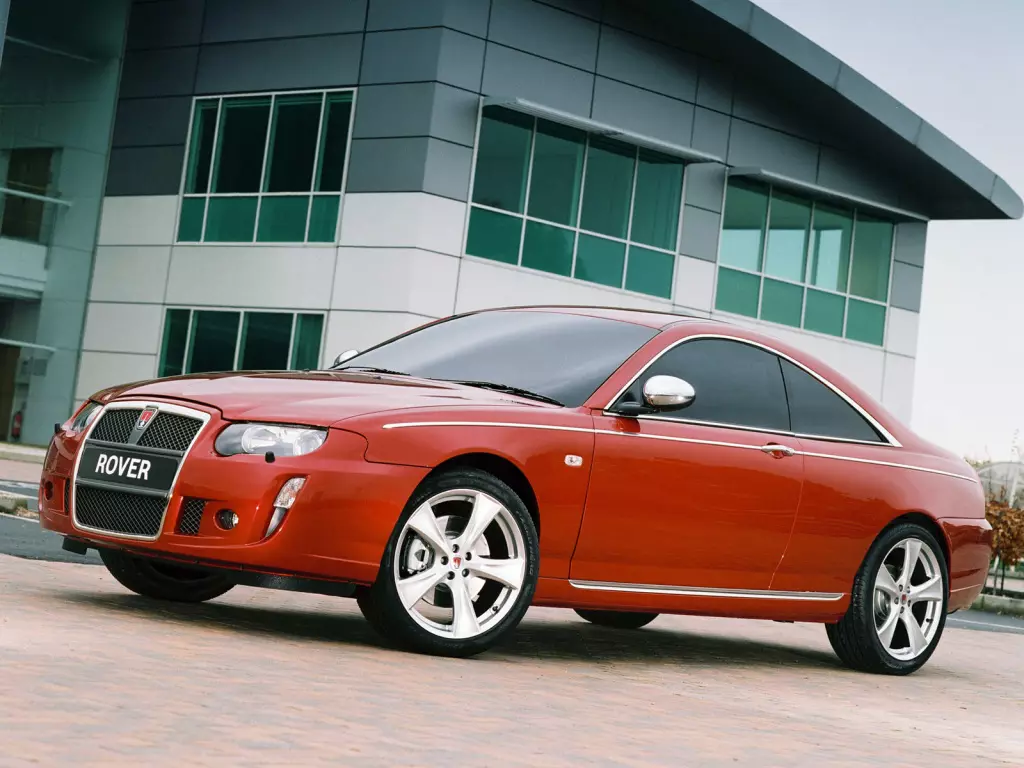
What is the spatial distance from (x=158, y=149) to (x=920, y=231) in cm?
1547

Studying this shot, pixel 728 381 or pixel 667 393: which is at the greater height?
pixel 728 381

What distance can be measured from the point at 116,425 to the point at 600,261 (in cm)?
2206

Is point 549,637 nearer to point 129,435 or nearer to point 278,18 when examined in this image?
point 129,435

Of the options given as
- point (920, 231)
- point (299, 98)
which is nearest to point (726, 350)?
point (299, 98)

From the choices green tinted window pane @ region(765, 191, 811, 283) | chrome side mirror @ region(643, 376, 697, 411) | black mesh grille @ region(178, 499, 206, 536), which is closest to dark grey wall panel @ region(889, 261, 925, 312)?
green tinted window pane @ region(765, 191, 811, 283)

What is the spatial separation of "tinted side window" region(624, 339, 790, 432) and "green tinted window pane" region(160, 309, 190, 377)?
22.3 metres

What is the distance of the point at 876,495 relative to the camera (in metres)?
8.48

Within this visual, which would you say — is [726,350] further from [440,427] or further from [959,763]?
[959,763]

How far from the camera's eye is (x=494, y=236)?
27234mm

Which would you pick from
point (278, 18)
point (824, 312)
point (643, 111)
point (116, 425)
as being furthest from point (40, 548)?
point (824, 312)

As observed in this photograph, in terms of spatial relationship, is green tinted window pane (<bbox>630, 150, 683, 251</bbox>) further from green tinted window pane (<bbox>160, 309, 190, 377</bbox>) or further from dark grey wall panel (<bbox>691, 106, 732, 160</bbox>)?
green tinted window pane (<bbox>160, 309, 190, 377</bbox>)

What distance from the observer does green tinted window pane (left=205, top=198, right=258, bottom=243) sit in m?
28.8

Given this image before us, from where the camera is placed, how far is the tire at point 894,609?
28.1ft

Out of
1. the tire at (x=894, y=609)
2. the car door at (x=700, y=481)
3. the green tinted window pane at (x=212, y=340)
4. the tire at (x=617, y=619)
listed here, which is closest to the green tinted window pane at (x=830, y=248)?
the green tinted window pane at (x=212, y=340)
